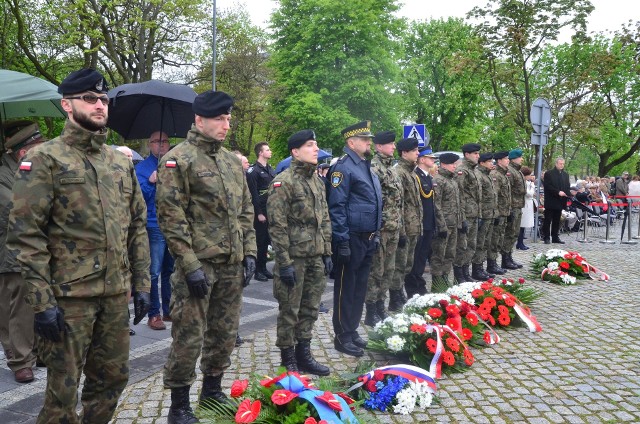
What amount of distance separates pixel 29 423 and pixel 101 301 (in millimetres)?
1505

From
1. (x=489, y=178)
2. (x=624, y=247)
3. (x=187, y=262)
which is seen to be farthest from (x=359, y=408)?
(x=624, y=247)

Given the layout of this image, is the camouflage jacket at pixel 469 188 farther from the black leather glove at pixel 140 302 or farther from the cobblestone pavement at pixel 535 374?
the black leather glove at pixel 140 302

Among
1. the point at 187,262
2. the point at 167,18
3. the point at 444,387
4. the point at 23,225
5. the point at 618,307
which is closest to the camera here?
the point at 23,225

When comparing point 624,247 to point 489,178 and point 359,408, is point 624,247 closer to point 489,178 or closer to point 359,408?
point 489,178

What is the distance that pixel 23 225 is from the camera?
116 inches

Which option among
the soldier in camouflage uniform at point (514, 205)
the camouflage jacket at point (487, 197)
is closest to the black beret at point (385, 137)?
the camouflage jacket at point (487, 197)

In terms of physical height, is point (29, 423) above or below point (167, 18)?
below

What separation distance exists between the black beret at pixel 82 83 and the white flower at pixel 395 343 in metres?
3.36

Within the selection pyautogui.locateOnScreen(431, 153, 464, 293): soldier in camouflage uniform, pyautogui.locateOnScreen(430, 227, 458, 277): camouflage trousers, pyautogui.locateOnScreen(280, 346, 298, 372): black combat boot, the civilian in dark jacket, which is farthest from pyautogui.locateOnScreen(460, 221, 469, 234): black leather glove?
the civilian in dark jacket

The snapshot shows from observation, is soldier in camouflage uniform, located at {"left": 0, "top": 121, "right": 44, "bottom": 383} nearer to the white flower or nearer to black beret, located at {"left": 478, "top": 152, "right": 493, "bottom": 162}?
the white flower

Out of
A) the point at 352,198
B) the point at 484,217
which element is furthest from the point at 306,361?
the point at 484,217

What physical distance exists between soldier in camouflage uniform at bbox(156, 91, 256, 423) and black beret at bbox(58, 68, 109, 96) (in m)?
0.80

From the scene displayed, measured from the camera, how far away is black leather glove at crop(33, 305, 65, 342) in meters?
2.85

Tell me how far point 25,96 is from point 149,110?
60.4 inches
